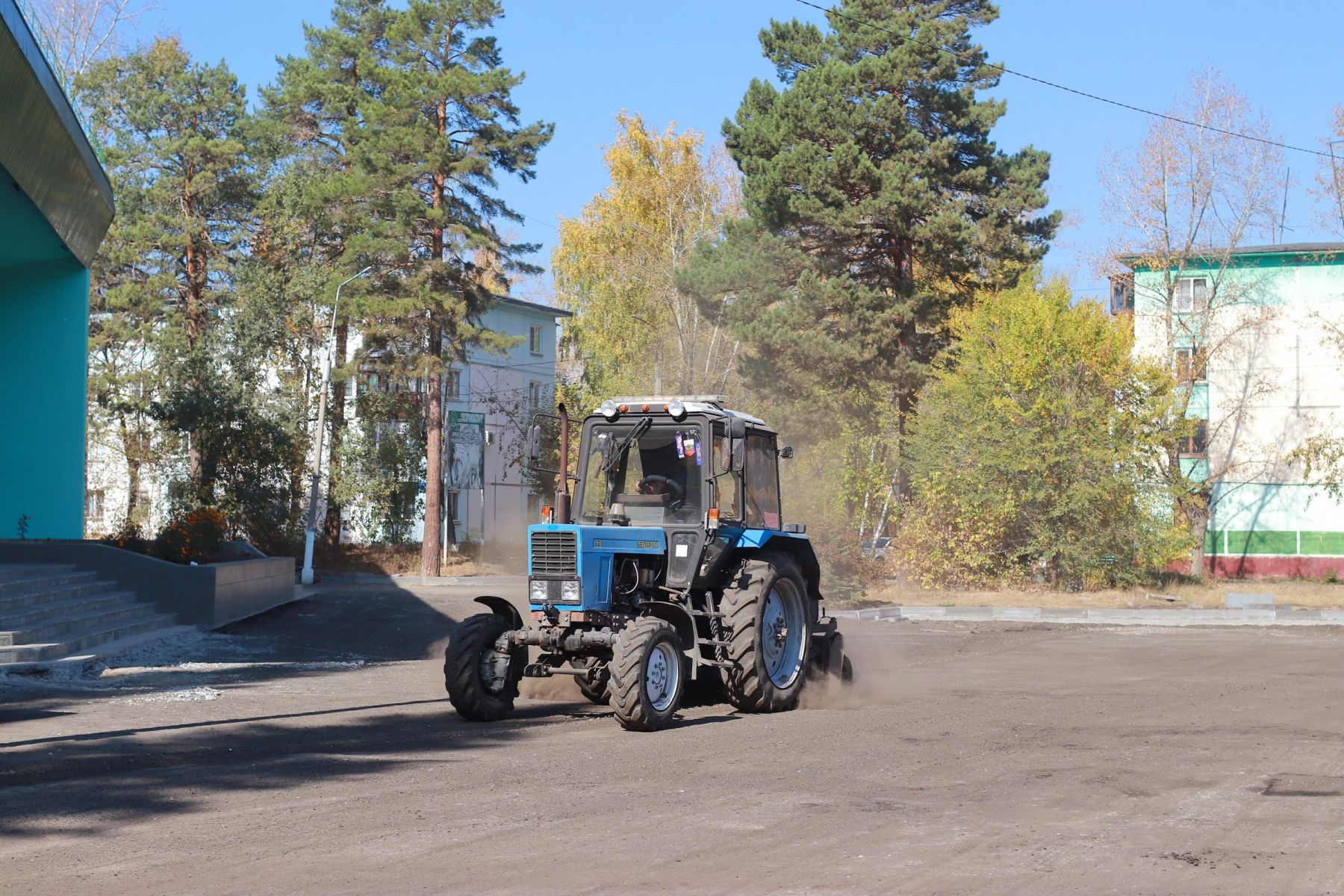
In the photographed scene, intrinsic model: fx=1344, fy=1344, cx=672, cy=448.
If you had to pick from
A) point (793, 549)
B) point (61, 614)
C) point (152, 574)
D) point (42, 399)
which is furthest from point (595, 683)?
point (42, 399)

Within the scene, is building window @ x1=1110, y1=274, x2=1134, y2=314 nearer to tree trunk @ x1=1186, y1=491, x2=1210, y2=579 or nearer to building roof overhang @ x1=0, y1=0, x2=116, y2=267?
tree trunk @ x1=1186, y1=491, x2=1210, y2=579

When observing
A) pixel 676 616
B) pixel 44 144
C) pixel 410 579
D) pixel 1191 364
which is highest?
pixel 44 144

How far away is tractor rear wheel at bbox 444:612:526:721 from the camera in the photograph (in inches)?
430

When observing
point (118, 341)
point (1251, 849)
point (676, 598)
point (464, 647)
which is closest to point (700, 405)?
point (676, 598)

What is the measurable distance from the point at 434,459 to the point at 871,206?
586 inches

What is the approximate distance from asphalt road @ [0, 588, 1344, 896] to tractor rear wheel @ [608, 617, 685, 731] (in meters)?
0.30

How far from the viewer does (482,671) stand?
36.4ft

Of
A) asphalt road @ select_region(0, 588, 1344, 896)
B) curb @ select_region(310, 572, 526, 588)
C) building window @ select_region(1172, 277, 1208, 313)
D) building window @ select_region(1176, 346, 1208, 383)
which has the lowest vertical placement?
asphalt road @ select_region(0, 588, 1344, 896)

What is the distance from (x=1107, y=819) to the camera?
739 centimetres

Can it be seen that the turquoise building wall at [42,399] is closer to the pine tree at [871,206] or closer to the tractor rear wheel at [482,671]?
the pine tree at [871,206]

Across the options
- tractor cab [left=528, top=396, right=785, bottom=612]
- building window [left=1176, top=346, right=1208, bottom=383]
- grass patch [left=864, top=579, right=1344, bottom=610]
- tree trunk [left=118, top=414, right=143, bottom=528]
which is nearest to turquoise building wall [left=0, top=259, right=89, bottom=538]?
tree trunk [left=118, top=414, right=143, bottom=528]

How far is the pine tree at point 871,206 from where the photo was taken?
33.5 m

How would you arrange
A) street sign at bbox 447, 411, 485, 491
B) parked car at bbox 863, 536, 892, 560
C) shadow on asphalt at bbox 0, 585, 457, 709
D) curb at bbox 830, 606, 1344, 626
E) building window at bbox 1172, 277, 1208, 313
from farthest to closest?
street sign at bbox 447, 411, 485, 491, building window at bbox 1172, 277, 1208, 313, parked car at bbox 863, 536, 892, 560, curb at bbox 830, 606, 1344, 626, shadow on asphalt at bbox 0, 585, 457, 709

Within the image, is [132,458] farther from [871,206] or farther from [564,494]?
[564,494]
